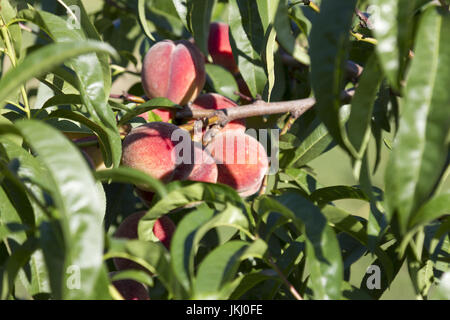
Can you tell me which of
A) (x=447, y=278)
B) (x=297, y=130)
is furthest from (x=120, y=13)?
(x=447, y=278)

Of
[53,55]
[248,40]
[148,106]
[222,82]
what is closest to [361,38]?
[248,40]

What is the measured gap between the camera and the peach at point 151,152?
0.81 metres

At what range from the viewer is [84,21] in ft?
2.44

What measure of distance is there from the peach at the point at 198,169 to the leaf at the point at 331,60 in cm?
36

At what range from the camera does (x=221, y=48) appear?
1.26 m

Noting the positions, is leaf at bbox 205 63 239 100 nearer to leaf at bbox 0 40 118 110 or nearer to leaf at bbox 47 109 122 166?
leaf at bbox 47 109 122 166

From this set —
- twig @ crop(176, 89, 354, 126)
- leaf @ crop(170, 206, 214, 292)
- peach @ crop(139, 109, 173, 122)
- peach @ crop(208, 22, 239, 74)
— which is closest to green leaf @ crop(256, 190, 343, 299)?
leaf @ crop(170, 206, 214, 292)

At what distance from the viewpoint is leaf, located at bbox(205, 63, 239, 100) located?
1.07 metres

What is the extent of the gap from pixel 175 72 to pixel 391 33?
1.97 feet

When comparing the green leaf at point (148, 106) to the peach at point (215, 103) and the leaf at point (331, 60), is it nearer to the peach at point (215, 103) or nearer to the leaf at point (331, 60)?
the peach at point (215, 103)

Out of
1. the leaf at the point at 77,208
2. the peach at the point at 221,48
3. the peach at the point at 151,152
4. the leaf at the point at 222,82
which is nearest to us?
the leaf at the point at 77,208

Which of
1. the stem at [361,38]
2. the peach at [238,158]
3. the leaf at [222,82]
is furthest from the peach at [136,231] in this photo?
the stem at [361,38]

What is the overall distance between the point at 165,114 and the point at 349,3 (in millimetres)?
544

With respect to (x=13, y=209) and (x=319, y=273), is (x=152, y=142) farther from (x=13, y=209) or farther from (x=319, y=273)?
(x=319, y=273)
